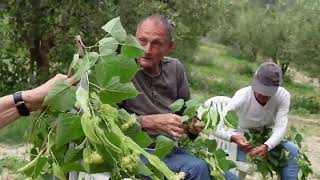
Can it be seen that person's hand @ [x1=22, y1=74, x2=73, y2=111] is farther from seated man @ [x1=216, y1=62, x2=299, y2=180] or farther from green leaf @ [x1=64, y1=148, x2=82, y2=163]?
seated man @ [x1=216, y1=62, x2=299, y2=180]

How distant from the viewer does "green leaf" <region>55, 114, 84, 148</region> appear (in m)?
1.59

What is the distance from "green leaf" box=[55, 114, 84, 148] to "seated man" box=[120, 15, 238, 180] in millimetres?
1297

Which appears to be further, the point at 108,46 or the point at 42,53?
the point at 42,53

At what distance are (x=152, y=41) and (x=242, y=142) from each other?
1.42m

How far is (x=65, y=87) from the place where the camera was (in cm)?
169

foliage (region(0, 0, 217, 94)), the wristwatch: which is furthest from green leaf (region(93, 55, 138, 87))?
foliage (region(0, 0, 217, 94))

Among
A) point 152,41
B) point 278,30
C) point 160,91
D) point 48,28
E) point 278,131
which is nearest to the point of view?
point 152,41

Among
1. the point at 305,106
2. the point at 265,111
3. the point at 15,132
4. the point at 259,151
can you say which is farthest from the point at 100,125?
the point at 305,106

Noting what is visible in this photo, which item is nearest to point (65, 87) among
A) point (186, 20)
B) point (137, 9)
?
point (137, 9)

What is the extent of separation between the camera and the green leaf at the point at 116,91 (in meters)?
1.69

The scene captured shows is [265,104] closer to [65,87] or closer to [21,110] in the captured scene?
[21,110]

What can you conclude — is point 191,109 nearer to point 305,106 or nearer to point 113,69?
point 113,69

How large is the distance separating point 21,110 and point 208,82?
20.2 metres

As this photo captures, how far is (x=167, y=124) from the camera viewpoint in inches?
114
